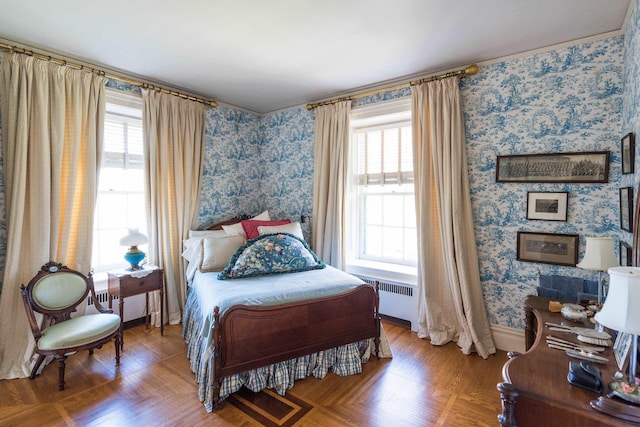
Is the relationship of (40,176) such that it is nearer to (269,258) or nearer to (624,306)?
(269,258)

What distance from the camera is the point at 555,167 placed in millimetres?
2611

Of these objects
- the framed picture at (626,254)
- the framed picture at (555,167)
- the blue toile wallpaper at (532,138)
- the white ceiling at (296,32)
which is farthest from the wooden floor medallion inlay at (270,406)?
the white ceiling at (296,32)

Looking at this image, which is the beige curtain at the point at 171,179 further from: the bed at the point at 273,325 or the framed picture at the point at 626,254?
the framed picture at the point at 626,254

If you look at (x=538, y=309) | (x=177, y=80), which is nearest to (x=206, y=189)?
(x=177, y=80)

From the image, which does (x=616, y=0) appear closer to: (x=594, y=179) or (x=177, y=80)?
(x=594, y=179)

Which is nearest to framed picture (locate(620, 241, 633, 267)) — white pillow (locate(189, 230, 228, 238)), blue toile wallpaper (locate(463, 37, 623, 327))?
blue toile wallpaper (locate(463, 37, 623, 327))

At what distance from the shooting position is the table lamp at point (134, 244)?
9.71 feet

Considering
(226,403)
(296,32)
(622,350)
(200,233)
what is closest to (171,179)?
(200,233)

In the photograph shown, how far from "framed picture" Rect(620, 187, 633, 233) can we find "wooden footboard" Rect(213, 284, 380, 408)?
172cm

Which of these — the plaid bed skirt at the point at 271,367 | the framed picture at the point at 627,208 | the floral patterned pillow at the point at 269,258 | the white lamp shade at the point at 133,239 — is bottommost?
the plaid bed skirt at the point at 271,367

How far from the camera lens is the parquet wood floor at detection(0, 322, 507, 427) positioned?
2025mm

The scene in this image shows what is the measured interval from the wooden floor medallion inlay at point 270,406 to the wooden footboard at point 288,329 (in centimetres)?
19

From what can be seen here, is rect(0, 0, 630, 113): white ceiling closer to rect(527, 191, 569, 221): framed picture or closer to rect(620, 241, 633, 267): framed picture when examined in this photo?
rect(527, 191, 569, 221): framed picture

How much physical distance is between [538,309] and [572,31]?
2049 mm
